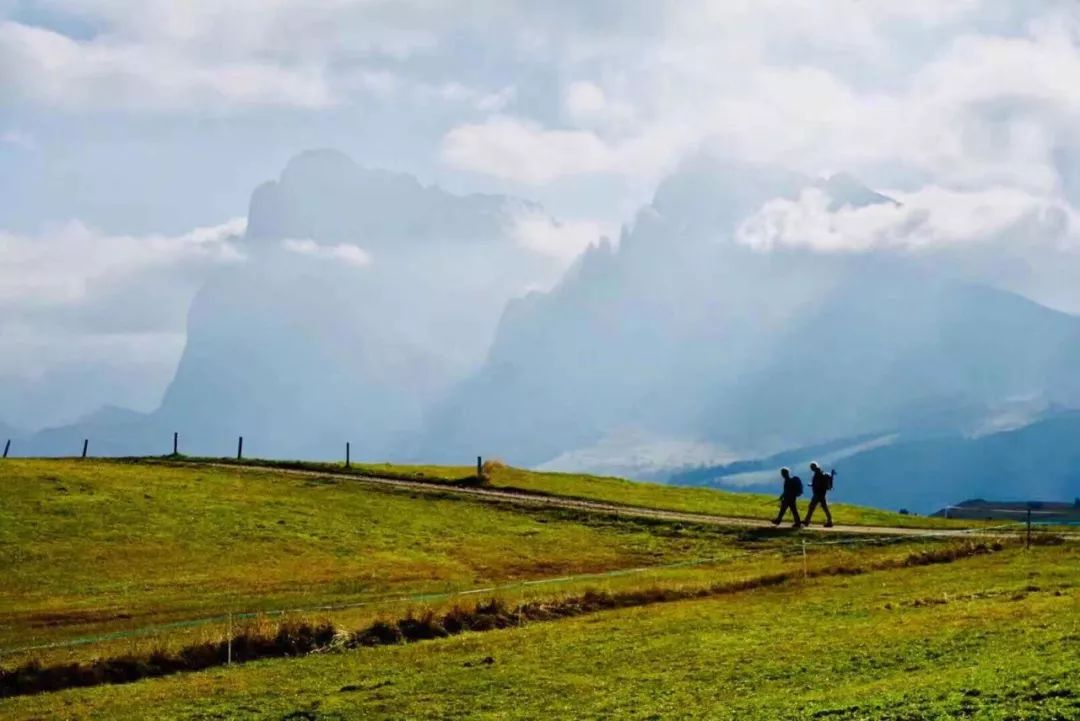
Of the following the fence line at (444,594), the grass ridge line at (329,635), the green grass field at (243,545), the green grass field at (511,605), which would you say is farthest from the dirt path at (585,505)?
the grass ridge line at (329,635)

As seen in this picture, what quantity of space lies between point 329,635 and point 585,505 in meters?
42.5

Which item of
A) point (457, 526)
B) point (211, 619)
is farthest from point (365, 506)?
point (211, 619)

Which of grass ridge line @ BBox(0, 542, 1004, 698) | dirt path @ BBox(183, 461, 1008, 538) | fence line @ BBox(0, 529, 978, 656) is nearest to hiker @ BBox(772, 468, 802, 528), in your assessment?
dirt path @ BBox(183, 461, 1008, 538)

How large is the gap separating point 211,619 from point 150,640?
4793 millimetres

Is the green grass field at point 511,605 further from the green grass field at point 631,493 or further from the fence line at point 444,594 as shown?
the green grass field at point 631,493

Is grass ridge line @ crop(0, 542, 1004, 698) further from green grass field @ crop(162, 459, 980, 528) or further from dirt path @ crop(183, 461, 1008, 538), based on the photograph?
green grass field @ crop(162, 459, 980, 528)

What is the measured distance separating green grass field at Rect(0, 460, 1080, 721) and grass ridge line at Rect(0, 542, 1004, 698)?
36cm

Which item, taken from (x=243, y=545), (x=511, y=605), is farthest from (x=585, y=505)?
(x=511, y=605)

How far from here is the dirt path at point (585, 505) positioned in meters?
64.1

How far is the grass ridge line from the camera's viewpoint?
1321 inches

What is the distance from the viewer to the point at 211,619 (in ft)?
135

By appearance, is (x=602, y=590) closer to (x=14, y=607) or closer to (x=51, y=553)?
(x=14, y=607)

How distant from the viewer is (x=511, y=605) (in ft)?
135

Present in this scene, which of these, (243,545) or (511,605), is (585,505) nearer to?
(243,545)
